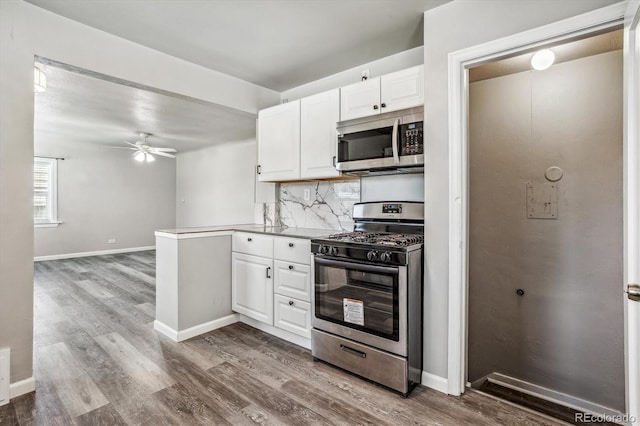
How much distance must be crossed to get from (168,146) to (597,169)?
7018 millimetres

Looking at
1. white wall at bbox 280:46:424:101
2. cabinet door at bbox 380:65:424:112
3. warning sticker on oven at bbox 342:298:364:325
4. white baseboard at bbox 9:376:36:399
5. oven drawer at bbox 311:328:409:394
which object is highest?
white wall at bbox 280:46:424:101

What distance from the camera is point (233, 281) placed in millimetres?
3146

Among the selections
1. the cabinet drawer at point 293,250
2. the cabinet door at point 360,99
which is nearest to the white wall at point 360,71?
the cabinet door at point 360,99

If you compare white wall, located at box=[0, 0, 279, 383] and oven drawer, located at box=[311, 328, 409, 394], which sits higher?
white wall, located at box=[0, 0, 279, 383]

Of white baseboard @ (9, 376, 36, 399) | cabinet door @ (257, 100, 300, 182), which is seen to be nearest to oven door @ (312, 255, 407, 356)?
cabinet door @ (257, 100, 300, 182)

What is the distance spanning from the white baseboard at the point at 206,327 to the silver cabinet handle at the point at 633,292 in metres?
2.93

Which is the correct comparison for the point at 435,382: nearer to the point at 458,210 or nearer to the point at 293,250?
the point at 458,210

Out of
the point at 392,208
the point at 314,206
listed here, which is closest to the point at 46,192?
the point at 314,206

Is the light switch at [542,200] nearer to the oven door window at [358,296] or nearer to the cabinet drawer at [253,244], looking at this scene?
the oven door window at [358,296]

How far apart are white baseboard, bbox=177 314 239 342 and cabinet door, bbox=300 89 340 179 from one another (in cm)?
159

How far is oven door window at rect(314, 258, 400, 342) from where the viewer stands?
78.3 inches

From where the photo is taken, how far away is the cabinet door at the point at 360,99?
2445mm

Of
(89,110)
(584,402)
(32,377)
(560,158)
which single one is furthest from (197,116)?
(584,402)

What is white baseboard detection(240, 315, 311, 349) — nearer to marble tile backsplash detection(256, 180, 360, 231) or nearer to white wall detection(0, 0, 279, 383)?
marble tile backsplash detection(256, 180, 360, 231)
